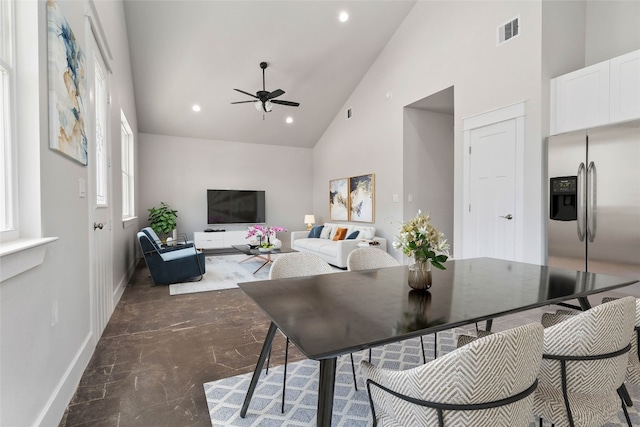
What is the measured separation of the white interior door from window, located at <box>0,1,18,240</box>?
1.08 m

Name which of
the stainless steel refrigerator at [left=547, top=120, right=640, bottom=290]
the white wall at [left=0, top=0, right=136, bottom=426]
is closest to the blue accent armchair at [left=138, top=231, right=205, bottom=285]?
the white wall at [left=0, top=0, right=136, bottom=426]

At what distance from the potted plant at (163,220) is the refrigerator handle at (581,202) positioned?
6.96 meters

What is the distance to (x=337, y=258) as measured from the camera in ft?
18.6

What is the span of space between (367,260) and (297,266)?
0.58 metres

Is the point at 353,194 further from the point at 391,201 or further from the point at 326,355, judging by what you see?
the point at 326,355

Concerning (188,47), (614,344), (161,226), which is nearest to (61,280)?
(614,344)

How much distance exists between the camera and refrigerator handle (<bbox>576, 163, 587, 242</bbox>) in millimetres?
3205

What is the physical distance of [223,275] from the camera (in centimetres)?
520

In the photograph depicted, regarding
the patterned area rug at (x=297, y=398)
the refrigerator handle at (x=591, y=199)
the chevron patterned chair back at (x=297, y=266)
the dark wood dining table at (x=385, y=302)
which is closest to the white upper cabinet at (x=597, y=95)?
the refrigerator handle at (x=591, y=199)

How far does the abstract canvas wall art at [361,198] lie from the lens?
6496 millimetres

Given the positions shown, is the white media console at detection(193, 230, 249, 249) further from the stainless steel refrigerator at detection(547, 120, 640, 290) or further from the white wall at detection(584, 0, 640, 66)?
the white wall at detection(584, 0, 640, 66)

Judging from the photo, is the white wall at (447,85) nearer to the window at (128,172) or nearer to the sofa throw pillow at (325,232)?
the sofa throw pillow at (325,232)

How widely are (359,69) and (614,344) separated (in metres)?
6.24

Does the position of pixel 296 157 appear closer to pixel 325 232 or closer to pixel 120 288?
pixel 325 232
